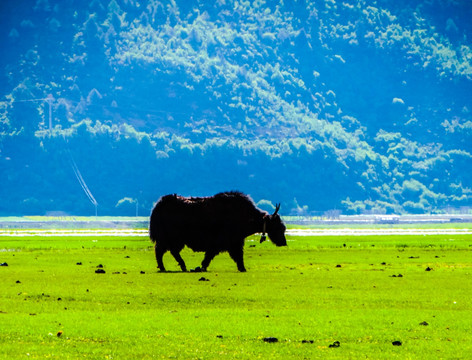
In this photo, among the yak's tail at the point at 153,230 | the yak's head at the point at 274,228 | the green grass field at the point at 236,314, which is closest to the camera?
the green grass field at the point at 236,314

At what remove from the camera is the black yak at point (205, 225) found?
Answer: 35.2 metres

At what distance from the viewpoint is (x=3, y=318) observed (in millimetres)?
19844

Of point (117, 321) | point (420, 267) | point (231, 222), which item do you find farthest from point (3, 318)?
point (420, 267)

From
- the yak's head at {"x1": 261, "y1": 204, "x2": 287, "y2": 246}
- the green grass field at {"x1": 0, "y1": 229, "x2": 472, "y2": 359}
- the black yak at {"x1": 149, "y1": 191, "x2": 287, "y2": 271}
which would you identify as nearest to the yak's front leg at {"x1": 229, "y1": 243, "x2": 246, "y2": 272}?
the black yak at {"x1": 149, "y1": 191, "x2": 287, "y2": 271}

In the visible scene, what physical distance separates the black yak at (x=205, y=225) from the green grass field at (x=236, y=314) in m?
1.15

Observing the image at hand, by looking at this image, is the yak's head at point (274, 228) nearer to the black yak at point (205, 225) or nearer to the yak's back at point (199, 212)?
the black yak at point (205, 225)

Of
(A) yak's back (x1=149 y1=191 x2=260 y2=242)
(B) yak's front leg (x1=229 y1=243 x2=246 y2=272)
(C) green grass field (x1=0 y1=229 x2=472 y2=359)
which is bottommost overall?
(C) green grass field (x1=0 y1=229 x2=472 y2=359)

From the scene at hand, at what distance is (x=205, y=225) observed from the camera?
35.4 meters

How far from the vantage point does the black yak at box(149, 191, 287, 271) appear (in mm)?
35250

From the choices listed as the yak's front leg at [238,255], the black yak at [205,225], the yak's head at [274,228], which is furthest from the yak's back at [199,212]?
the yak's front leg at [238,255]

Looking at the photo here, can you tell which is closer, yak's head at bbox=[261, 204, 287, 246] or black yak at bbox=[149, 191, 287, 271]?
black yak at bbox=[149, 191, 287, 271]

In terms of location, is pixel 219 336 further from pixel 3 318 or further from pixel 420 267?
pixel 420 267

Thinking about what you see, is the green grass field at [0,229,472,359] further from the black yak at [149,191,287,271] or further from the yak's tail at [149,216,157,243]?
the yak's tail at [149,216,157,243]

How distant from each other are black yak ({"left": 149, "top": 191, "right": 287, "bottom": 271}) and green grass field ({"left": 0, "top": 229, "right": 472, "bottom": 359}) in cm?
115
